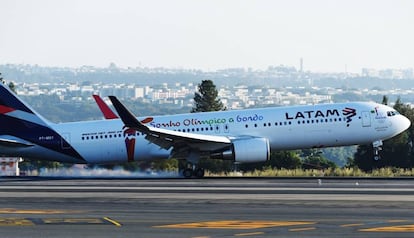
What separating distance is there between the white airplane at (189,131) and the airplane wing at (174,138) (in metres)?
0.51

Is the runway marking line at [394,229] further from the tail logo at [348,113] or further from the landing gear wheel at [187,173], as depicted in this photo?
the tail logo at [348,113]

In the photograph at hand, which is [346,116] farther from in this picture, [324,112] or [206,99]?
[206,99]

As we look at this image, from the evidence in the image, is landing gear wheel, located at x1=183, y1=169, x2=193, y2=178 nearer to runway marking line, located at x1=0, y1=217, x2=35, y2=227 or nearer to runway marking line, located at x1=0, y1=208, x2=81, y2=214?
runway marking line, located at x1=0, y1=208, x2=81, y2=214

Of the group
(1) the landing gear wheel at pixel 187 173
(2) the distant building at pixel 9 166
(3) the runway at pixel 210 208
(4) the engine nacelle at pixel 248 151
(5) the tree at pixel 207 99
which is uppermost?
(5) the tree at pixel 207 99

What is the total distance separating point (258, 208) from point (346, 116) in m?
18.4

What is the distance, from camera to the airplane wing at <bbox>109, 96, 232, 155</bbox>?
45.4 meters

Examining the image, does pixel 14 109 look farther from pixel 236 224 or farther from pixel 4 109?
pixel 236 224

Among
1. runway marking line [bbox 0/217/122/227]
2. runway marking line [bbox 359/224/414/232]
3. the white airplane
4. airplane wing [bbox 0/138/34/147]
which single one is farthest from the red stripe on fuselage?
runway marking line [bbox 359/224/414/232]

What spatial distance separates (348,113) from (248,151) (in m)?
5.47

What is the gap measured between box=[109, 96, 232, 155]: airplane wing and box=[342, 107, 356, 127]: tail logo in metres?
5.76

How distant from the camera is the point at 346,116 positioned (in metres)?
49.5

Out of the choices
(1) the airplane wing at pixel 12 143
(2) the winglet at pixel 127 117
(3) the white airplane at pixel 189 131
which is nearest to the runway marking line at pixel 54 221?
(2) the winglet at pixel 127 117

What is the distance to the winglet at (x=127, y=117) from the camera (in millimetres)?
45062

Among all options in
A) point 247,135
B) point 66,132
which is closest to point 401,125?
point 247,135
